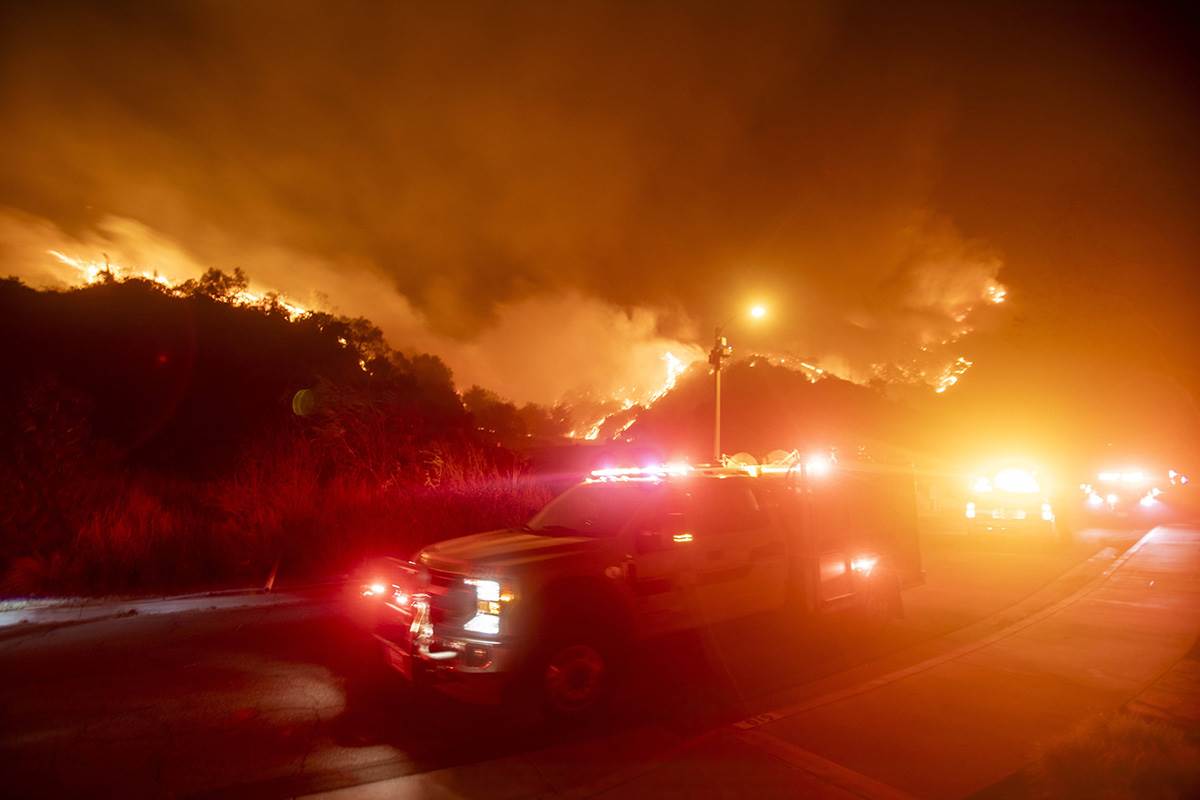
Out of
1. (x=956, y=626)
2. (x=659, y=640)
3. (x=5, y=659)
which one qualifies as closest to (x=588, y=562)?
(x=659, y=640)

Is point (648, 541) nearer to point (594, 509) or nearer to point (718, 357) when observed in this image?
point (594, 509)

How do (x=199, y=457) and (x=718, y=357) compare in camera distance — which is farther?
(x=199, y=457)

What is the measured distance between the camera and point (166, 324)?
2538 cm

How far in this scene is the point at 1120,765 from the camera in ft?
12.7

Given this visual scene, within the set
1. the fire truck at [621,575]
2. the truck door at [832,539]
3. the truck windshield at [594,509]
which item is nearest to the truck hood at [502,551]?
the fire truck at [621,575]

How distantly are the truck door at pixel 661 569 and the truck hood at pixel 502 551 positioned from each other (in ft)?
1.42

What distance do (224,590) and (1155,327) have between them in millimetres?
11992

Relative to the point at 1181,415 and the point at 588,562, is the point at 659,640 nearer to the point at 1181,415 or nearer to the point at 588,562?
the point at 588,562

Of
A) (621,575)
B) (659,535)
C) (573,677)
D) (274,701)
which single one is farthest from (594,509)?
(274,701)

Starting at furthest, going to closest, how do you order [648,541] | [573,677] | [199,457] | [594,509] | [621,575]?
[199,457] < [594,509] < [648,541] < [621,575] < [573,677]

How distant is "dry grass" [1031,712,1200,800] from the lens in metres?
3.64

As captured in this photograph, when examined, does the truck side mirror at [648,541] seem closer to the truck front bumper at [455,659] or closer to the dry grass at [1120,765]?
the truck front bumper at [455,659]

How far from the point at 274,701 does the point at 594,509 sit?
3.14 m

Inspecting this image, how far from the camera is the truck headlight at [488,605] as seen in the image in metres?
4.73
